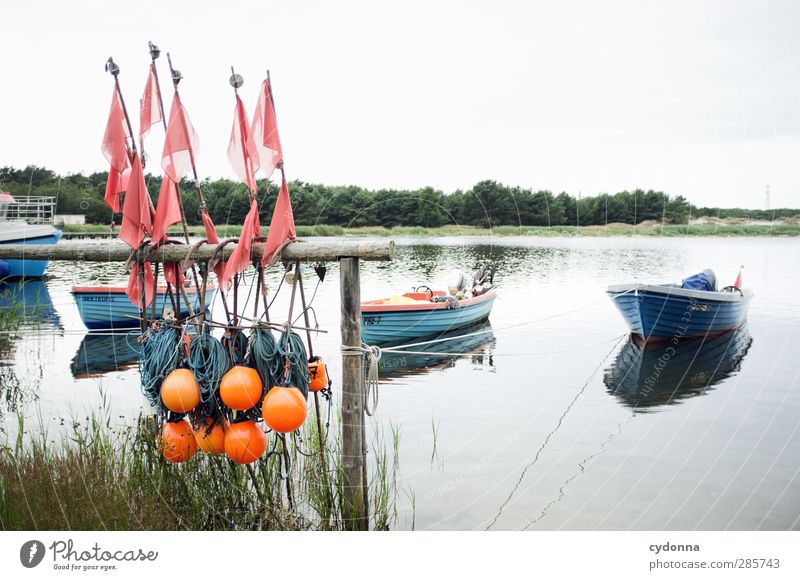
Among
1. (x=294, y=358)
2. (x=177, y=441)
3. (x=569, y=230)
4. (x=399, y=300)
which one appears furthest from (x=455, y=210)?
(x=399, y=300)

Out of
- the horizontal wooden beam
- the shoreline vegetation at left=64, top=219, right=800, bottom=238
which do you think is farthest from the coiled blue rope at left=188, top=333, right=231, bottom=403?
the shoreline vegetation at left=64, top=219, right=800, bottom=238

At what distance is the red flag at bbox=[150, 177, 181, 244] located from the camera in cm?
295

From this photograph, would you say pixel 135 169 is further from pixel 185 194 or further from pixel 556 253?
pixel 556 253

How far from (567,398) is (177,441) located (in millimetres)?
5328

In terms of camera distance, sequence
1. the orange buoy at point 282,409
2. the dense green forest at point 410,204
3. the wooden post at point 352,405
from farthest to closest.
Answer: the dense green forest at point 410,204 < the wooden post at point 352,405 < the orange buoy at point 282,409

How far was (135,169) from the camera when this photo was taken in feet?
9.69

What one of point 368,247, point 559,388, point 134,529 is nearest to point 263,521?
point 134,529

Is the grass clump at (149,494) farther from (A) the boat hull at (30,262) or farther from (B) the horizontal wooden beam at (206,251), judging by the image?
(A) the boat hull at (30,262)

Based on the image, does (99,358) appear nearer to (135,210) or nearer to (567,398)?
(567,398)

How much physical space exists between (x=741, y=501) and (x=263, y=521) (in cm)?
312

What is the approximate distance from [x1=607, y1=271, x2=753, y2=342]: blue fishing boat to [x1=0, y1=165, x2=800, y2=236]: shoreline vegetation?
387 centimetres

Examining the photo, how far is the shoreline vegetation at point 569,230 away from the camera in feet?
13.8

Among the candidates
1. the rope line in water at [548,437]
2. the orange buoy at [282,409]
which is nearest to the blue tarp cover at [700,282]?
the rope line in water at [548,437]

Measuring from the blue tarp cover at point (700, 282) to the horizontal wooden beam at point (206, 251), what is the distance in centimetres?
780
